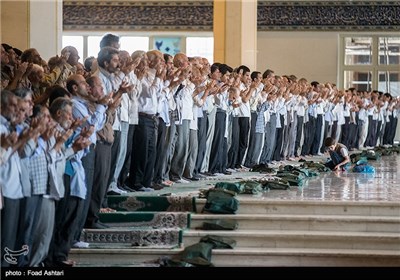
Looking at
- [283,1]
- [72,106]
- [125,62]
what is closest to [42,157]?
[72,106]

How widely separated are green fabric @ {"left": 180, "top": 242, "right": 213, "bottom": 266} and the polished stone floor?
75.0 inches

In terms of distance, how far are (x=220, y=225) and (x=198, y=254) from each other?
987mm

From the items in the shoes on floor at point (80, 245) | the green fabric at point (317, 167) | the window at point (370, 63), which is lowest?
the shoes on floor at point (80, 245)

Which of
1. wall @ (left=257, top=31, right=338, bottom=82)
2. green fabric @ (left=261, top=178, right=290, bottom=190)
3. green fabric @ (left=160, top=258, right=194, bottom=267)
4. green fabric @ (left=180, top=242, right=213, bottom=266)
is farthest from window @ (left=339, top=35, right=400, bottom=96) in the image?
green fabric @ (left=160, top=258, right=194, bottom=267)

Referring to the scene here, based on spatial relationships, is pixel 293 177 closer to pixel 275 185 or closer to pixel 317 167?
pixel 275 185

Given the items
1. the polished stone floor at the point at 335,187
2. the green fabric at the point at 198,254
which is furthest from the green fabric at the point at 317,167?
the green fabric at the point at 198,254

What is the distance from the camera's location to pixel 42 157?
911 cm

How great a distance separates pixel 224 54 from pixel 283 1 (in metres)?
9.83

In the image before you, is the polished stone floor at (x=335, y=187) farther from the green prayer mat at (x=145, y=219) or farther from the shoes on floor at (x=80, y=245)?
the shoes on floor at (x=80, y=245)

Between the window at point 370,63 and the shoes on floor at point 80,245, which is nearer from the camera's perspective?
the shoes on floor at point 80,245

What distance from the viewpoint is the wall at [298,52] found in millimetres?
30484

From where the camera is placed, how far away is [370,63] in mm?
31406

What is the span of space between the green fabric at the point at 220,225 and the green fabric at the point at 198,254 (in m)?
0.69

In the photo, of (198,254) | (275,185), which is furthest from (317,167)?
(198,254)
